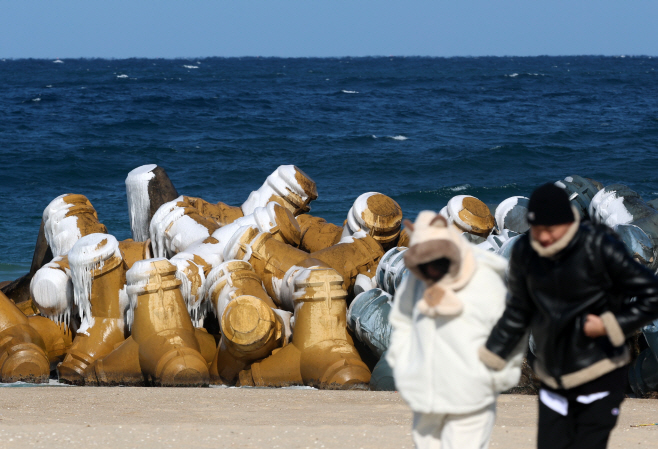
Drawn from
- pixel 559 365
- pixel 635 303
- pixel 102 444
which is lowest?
pixel 102 444

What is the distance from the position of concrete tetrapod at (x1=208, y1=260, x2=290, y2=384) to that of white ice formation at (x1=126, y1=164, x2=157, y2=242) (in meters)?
2.31

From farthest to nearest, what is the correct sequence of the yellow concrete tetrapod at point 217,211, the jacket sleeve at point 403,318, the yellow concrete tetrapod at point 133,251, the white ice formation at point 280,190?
the yellow concrete tetrapod at point 217,211 → the white ice formation at point 280,190 → the yellow concrete tetrapod at point 133,251 → the jacket sleeve at point 403,318

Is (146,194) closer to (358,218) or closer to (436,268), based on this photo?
(358,218)

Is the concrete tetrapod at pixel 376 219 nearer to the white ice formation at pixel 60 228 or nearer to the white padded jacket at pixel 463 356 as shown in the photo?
the white ice formation at pixel 60 228

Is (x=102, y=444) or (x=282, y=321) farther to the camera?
(x=282, y=321)

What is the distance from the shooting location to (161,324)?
5.22m

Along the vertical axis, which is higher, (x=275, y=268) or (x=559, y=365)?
(x=559, y=365)

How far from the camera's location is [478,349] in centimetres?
235

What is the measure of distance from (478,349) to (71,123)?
27051 mm

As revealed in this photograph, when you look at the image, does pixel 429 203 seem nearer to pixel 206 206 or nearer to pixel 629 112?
pixel 206 206

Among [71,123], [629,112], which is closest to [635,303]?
[71,123]

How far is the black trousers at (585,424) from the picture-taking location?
2.33 metres

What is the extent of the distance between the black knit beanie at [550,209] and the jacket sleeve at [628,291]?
0.15 meters

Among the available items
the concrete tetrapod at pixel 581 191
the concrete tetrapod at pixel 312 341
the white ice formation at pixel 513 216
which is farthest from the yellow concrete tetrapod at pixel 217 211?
the concrete tetrapod at pixel 581 191
